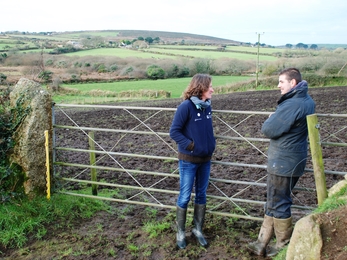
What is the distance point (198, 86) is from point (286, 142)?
1183 mm

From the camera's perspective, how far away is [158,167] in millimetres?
7992

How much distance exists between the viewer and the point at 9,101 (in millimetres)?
5934

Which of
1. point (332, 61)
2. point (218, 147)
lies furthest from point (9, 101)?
point (332, 61)

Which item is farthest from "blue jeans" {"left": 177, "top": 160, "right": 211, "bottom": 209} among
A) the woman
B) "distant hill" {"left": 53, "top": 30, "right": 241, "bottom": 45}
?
"distant hill" {"left": 53, "top": 30, "right": 241, "bottom": 45}

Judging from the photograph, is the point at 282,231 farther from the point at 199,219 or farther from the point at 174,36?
the point at 174,36

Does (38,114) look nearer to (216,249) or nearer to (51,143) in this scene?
(51,143)

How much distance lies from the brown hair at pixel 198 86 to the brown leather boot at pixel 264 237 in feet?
5.36

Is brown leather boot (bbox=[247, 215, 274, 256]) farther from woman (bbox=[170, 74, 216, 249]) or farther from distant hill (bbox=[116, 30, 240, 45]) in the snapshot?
distant hill (bbox=[116, 30, 240, 45])

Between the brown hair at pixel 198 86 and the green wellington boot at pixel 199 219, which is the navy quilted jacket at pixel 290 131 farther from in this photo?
the green wellington boot at pixel 199 219

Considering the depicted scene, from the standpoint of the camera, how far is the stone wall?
5.66 m

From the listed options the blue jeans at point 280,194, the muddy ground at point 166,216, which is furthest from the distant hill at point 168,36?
the blue jeans at point 280,194

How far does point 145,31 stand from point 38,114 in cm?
8485

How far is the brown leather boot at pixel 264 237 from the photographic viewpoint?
4.45 metres

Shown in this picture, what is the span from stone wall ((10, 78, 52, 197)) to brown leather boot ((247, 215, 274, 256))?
331cm
